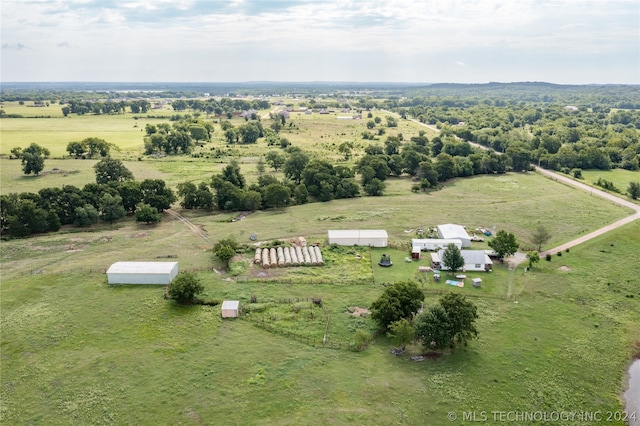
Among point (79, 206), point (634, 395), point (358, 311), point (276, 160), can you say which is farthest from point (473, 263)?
point (276, 160)

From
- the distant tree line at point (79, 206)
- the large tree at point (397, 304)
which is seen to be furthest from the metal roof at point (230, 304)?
the distant tree line at point (79, 206)

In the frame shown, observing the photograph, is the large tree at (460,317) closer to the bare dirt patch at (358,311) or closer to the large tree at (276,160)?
the bare dirt patch at (358,311)

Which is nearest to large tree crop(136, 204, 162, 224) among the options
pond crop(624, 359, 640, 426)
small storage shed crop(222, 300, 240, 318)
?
small storage shed crop(222, 300, 240, 318)

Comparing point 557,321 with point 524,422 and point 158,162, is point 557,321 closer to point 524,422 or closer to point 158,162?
point 524,422

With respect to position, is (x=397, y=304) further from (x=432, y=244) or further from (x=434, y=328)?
(x=432, y=244)

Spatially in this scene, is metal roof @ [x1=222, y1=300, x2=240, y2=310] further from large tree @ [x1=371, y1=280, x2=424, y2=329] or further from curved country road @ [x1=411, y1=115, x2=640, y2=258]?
curved country road @ [x1=411, y1=115, x2=640, y2=258]

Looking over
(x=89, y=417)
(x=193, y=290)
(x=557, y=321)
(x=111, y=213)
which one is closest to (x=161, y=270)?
(x=193, y=290)
